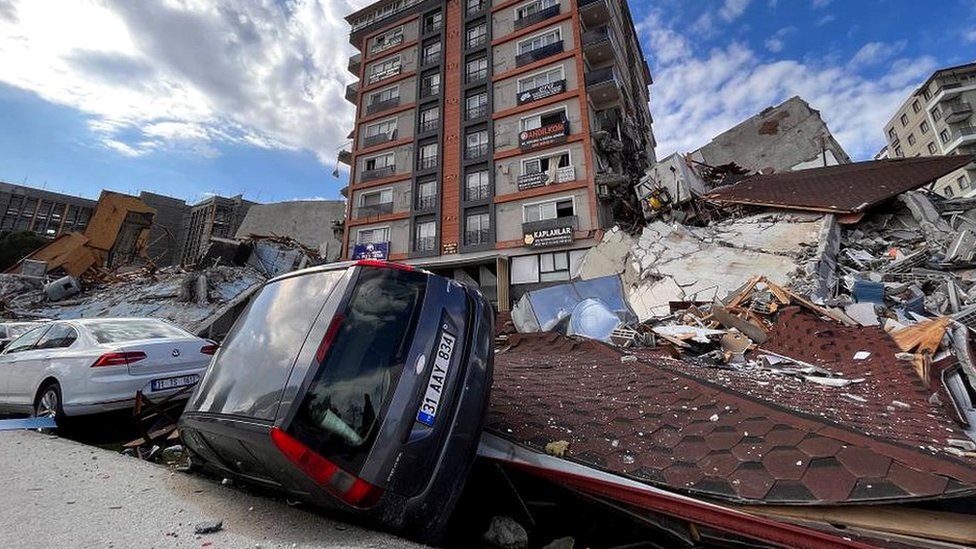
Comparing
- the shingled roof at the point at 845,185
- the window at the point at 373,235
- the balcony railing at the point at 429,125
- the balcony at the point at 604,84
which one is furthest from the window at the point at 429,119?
the shingled roof at the point at 845,185

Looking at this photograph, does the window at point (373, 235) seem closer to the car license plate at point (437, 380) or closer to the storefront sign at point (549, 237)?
the storefront sign at point (549, 237)

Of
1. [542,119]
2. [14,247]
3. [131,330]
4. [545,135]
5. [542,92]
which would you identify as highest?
[542,92]

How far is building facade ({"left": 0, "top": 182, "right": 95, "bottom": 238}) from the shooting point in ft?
129

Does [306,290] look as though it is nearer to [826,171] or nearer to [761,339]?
[761,339]

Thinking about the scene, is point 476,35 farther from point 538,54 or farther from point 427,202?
point 427,202

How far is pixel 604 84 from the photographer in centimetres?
1927

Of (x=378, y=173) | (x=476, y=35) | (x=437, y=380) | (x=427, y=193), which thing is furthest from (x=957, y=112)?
(x=437, y=380)

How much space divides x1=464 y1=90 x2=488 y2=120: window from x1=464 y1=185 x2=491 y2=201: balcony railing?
4.19 m

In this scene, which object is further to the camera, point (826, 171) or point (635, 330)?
point (826, 171)

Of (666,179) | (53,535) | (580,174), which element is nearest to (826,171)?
(666,179)

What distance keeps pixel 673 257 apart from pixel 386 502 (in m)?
11.3

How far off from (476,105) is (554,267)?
10780 millimetres

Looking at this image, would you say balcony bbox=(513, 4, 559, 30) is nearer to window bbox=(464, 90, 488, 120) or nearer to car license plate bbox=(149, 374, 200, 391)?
window bbox=(464, 90, 488, 120)

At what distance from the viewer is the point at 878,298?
288 inches
